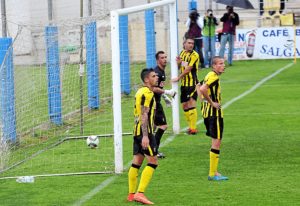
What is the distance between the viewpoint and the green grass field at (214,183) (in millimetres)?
11609

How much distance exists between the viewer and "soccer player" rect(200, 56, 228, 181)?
12.8m

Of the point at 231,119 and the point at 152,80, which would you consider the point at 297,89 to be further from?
the point at 152,80

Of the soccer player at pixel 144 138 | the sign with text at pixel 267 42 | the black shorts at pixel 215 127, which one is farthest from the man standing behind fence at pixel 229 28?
the soccer player at pixel 144 138

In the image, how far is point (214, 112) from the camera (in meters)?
12.9

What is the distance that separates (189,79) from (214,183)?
5.01 metres

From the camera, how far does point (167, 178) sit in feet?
42.6

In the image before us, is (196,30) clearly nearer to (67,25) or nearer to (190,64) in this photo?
(190,64)

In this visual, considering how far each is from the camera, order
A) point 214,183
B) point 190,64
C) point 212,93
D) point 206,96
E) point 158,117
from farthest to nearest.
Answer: point 190,64
point 158,117
point 212,93
point 206,96
point 214,183

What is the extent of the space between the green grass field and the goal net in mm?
352

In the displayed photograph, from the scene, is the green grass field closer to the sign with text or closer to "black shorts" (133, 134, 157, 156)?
"black shorts" (133, 134, 157, 156)

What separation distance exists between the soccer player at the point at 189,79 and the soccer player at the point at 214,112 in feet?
13.7

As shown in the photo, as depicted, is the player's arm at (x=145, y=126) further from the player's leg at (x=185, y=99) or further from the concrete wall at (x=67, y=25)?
the player's leg at (x=185, y=99)

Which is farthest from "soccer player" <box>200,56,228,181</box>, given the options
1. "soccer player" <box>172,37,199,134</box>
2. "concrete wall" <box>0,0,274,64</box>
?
"soccer player" <box>172,37,199,134</box>

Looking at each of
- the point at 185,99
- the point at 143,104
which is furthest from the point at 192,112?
the point at 143,104
